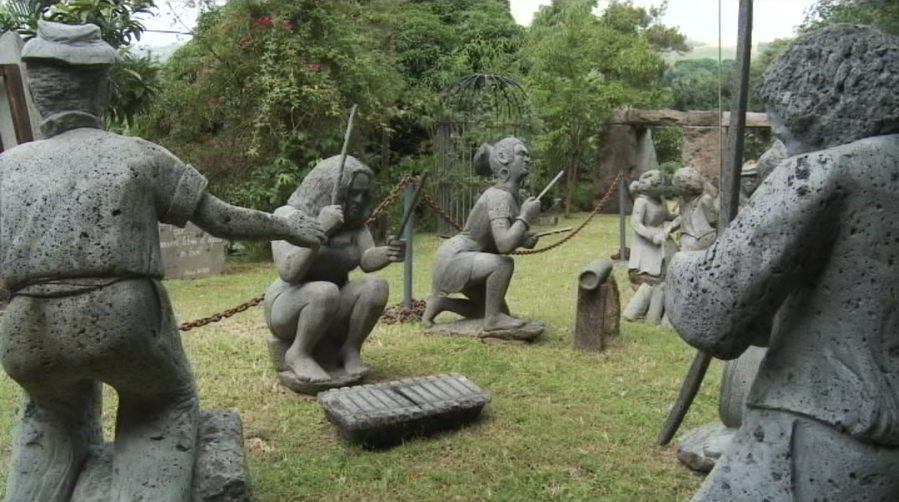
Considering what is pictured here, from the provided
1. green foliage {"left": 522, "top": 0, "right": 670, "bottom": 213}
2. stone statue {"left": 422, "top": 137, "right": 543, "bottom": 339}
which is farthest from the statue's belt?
green foliage {"left": 522, "top": 0, "right": 670, "bottom": 213}

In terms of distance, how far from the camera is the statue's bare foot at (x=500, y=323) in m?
6.64

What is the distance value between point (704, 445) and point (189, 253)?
765 centimetres


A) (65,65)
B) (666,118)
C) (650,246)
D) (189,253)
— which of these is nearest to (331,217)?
(65,65)

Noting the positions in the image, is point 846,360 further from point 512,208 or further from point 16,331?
point 512,208

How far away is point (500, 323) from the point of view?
6.66 meters

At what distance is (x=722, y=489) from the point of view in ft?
6.73

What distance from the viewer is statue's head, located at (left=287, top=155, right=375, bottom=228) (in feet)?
16.9

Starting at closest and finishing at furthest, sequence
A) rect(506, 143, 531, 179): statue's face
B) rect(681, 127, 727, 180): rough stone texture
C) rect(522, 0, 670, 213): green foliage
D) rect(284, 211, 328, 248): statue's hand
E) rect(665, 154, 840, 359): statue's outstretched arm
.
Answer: rect(665, 154, 840, 359): statue's outstretched arm, rect(284, 211, 328, 248): statue's hand, rect(506, 143, 531, 179): statue's face, rect(681, 127, 727, 180): rough stone texture, rect(522, 0, 670, 213): green foliage

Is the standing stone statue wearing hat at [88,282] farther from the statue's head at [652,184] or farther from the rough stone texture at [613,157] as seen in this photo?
the rough stone texture at [613,157]

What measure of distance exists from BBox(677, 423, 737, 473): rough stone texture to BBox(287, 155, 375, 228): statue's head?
2.40 meters

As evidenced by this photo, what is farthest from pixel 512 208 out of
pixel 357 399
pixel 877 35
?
pixel 877 35

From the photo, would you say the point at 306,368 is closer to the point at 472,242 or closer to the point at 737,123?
the point at 472,242

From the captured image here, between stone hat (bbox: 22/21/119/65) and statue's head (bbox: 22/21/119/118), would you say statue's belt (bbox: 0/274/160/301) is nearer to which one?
statue's head (bbox: 22/21/119/118)

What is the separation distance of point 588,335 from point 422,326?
1517 millimetres
